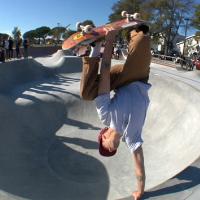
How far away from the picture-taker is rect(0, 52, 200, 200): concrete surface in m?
5.06

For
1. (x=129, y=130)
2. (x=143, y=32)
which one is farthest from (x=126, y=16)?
(x=129, y=130)

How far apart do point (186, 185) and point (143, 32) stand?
164cm

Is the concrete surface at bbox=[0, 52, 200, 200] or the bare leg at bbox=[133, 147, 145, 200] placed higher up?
the bare leg at bbox=[133, 147, 145, 200]

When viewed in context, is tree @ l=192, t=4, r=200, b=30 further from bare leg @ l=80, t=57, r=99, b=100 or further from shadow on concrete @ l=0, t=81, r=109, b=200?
bare leg @ l=80, t=57, r=99, b=100

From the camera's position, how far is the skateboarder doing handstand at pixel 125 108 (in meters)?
3.57

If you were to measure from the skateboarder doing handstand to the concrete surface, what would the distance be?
1.54 ft

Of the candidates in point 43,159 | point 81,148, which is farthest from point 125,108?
point 81,148

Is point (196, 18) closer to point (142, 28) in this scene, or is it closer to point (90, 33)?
point (142, 28)

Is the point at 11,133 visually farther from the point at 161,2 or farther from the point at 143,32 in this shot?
the point at 161,2

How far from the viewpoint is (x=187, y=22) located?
2045 inches

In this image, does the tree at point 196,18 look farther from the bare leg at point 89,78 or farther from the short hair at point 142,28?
the bare leg at point 89,78

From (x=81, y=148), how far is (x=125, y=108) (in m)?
4.91

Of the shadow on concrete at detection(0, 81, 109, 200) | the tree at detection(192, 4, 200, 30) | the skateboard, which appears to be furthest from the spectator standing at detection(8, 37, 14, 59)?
the tree at detection(192, 4, 200, 30)

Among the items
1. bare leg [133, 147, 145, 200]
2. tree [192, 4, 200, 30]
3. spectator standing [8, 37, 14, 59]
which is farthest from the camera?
tree [192, 4, 200, 30]
